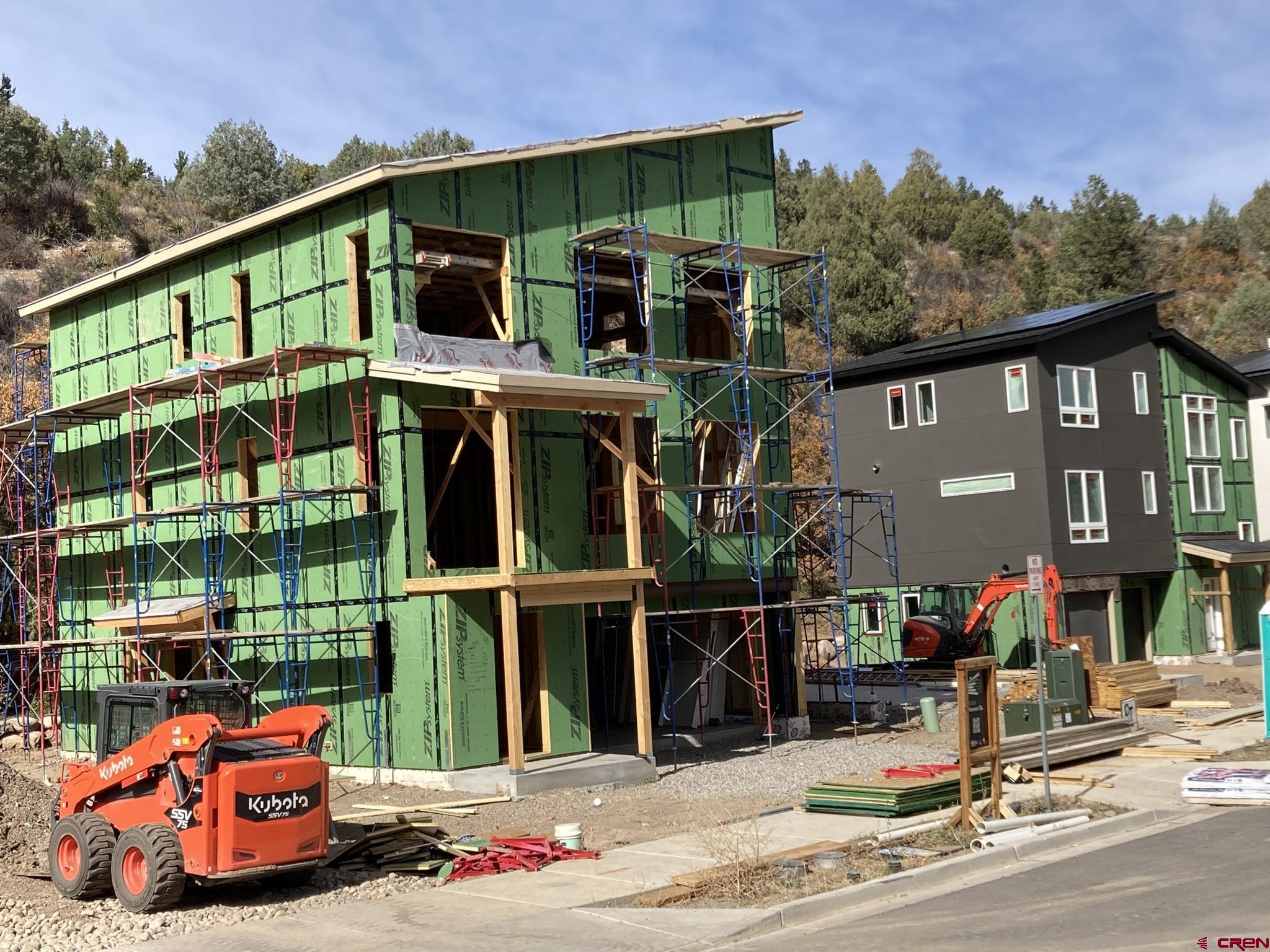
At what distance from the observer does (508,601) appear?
65.6 feet

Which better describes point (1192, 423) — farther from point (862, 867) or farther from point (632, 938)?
point (632, 938)

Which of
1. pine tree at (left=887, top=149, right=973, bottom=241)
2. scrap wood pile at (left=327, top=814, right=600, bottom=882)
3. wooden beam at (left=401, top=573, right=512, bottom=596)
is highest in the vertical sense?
pine tree at (left=887, top=149, right=973, bottom=241)

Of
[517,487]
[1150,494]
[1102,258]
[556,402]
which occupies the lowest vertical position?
[517,487]

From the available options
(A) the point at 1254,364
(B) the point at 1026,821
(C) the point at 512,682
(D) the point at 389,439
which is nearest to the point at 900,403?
(A) the point at 1254,364

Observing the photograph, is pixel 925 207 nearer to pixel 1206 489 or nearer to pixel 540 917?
pixel 1206 489

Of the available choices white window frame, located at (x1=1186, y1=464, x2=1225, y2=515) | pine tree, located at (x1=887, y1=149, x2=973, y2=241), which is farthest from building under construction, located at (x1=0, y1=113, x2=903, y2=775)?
pine tree, located at (x1=887, y1=149, x2=973, y2=241)

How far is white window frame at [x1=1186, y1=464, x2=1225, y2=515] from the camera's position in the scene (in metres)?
39.7

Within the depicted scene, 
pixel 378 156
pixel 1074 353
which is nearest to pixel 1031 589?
pixel 1074 353

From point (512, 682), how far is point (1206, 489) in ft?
92.6

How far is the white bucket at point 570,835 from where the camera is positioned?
50.1 feet

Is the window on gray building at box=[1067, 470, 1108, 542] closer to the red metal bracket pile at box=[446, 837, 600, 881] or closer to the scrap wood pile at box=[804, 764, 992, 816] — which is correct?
the scrap wood pile at box=[804, 764, 992, 816]

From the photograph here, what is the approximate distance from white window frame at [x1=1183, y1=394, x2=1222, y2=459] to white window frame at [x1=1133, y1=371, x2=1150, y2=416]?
2.46m

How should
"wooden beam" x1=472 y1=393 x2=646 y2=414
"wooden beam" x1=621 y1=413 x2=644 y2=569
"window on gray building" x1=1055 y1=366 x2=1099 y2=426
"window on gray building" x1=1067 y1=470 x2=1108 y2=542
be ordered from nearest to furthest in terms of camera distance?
"wooden beam" x1=472 y1=393 x2=646 y2=414 < "wooden beam" x1=621 y1=413 x2=644 y2=569 < "window on gray building" x1=1067 y1=470 x2=1108 y2=542 < "window on gray building" x1=1055 y1=366 x2=1099 y2=426

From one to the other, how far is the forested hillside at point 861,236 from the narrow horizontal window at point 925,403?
22435 mm
